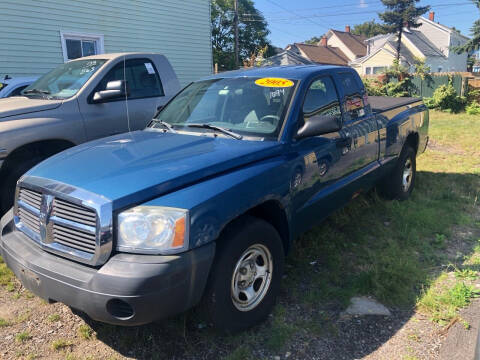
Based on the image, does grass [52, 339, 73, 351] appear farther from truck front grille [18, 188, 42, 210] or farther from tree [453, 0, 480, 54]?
tree [453, 0, 480, 54]

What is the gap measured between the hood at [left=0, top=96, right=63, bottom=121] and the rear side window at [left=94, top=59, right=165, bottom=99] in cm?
76

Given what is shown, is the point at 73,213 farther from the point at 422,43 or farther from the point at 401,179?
the point at 422,43

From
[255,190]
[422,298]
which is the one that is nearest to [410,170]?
[422,298]

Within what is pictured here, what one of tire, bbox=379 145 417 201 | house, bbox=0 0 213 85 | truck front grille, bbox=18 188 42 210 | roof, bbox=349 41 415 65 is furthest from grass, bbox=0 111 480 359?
roof, bbox=349 41 415 65

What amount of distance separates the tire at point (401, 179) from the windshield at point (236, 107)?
8.05ft

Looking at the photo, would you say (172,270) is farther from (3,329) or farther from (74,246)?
(3,329)

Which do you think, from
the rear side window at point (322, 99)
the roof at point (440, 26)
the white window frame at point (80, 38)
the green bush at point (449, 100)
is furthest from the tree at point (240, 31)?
the rear side window at point (322, 99)

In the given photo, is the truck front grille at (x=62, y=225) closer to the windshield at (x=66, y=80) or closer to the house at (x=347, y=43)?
the windshield at (x=66, y=80)

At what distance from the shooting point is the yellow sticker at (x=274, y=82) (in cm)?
340

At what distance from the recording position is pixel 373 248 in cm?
408

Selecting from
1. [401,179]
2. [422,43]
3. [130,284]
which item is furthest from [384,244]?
[422,43]

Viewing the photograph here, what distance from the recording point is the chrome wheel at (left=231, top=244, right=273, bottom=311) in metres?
2.60

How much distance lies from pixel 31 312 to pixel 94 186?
4.77ft

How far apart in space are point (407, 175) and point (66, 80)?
15.6 ft
